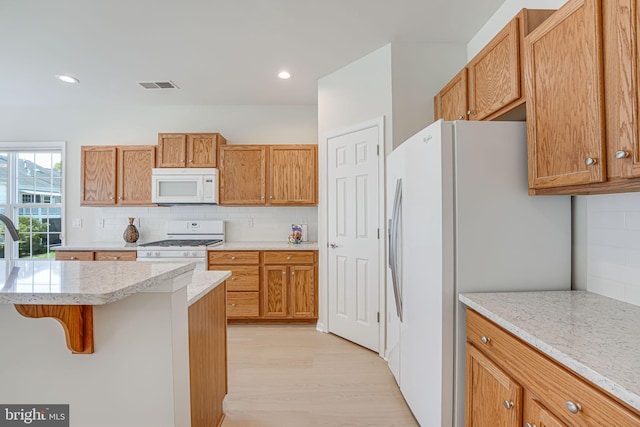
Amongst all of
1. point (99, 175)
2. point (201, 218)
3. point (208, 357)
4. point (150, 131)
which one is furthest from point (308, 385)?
point (150, 131)

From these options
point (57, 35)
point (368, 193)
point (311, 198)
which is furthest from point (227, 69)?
point (368, 193)

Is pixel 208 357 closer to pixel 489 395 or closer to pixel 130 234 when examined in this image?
pixel 489 395

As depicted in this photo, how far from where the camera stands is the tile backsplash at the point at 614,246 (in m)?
1.30

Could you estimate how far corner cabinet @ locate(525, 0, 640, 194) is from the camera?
98cm

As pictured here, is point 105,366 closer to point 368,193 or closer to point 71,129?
point 368,193

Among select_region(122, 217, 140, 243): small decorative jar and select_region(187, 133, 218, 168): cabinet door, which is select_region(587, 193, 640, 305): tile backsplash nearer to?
select_region(187, 133, 218, 168): cabinet door

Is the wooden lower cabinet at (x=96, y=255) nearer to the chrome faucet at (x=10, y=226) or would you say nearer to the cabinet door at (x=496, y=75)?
the chrome faucet at (x=10, y=226)

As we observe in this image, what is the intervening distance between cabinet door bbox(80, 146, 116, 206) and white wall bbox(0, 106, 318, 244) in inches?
13.2

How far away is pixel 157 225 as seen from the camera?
4090 millimetres

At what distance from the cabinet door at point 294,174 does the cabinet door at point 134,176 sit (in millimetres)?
1559

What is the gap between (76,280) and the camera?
3.03 feet

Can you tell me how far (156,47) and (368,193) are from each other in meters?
2.20

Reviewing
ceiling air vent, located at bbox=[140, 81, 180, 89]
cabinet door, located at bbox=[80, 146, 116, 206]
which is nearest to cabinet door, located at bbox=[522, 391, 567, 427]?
ceiling air vent, located at bbox=[140, 81, 180, 89]

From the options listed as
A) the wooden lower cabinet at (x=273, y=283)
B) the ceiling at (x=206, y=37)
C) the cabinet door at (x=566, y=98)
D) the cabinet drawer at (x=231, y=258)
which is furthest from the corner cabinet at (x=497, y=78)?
the cabinet drawer at (x=231, y=258)
